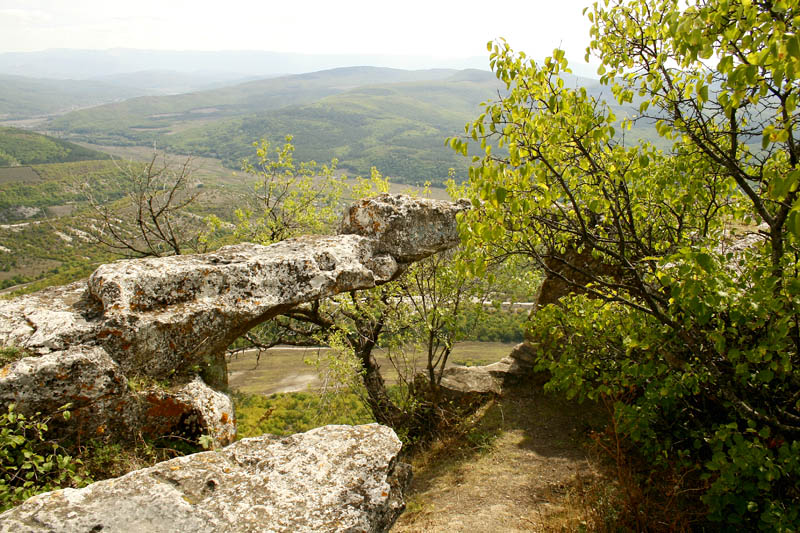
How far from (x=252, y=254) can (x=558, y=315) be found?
719 centimetres

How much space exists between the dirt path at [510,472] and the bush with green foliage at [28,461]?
6262 mm

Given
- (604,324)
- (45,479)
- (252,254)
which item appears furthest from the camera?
(252,254)

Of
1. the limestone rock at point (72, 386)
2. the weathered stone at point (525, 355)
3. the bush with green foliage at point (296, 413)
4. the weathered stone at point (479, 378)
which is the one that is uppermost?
the limestone rock at point (72, 386)

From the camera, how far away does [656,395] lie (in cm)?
822

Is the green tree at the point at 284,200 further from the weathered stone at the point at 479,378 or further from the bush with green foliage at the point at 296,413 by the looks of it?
the weathered stone at the point at 479,378

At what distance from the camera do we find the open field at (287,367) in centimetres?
6509

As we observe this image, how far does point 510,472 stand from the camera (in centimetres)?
1183

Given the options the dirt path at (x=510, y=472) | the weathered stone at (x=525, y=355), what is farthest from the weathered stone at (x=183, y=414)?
the weathered stone at (x=525, y=355)

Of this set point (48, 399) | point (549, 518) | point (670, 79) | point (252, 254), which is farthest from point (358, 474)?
point (670, 79)

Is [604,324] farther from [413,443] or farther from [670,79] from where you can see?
[413,443]

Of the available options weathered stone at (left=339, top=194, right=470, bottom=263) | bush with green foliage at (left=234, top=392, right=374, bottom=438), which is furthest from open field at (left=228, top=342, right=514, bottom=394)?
weathered stone at (left=339, top=194, right=470, bottom=263)

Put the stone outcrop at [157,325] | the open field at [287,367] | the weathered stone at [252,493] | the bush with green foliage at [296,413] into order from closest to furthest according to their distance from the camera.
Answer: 1. the weathered stone at [252,493]
2. the stone outcrop at [157,325]
3. the bush with green foliage at [296,413]
4. the open field at [287,367]

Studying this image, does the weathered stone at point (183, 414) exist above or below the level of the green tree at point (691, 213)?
below

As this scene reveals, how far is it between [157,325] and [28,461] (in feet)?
9.14
